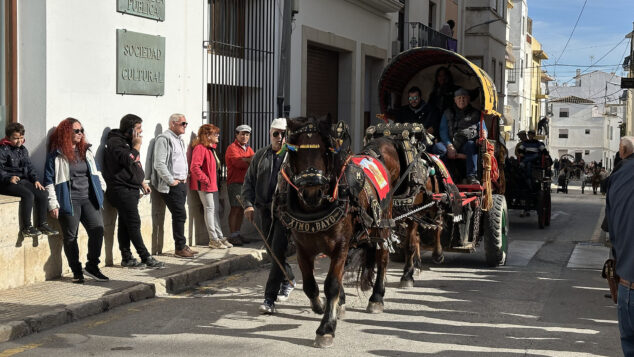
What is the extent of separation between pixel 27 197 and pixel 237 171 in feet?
13.3

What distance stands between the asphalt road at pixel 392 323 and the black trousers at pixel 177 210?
103 centimetres

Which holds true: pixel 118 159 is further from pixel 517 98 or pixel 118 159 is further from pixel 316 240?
pixel 517 98

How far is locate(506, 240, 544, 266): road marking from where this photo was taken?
459 inches

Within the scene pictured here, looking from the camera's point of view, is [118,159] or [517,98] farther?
[517,98]

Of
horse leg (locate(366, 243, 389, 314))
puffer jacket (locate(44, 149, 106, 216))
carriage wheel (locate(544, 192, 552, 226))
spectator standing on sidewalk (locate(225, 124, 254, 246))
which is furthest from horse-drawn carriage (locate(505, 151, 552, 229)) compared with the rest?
puffer jacket (locate(44, 149, 106, 216))

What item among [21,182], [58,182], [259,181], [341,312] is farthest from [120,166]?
[341,312]

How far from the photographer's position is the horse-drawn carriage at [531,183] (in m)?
16.7

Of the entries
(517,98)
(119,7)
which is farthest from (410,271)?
(517,98)

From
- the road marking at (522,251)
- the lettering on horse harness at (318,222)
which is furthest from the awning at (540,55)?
the lettering on horse harness at (318,222)

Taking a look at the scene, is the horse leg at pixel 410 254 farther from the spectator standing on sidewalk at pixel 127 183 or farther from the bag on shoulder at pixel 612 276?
the bag on shoulder at pixel 612 276

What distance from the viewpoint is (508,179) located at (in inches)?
667

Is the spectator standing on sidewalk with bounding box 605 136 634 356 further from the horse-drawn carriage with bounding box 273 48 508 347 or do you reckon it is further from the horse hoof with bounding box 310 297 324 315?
the horse hoof with bounding box 310 297 324 315

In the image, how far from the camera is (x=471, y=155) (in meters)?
10.6

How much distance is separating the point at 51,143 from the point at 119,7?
89.7 inches
